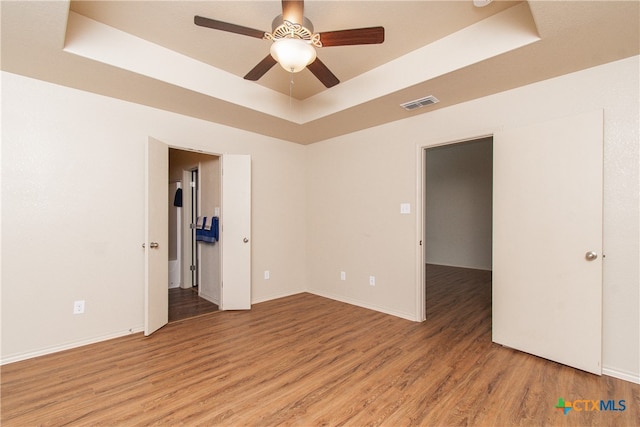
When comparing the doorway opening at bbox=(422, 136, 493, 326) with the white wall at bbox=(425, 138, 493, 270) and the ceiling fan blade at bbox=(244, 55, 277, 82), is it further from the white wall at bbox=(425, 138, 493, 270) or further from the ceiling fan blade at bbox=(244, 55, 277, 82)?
the ceiling fan blade at bbox=(244, 55, 277, 82)

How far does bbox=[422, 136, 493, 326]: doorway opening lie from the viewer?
635cm

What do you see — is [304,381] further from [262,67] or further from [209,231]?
[209,231]

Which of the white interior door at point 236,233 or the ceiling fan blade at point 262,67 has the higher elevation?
the ceiling fan blade at point 262,67

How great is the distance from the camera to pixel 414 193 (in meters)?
3.46

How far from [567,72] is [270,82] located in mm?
2841

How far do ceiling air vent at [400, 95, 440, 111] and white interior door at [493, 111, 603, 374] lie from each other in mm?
752

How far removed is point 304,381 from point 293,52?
236 cm

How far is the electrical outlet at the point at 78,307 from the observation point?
2.78 metres

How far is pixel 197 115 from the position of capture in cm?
352

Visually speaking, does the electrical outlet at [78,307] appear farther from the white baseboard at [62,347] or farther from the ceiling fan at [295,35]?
the ceiling fan at [295,35]

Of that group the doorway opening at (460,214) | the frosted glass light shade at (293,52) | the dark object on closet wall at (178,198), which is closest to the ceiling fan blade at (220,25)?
the frosted glass light shade at (293,52)

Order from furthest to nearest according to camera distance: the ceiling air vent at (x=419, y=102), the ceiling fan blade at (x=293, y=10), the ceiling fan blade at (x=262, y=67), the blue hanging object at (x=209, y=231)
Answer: the blue hanging object at (x=209, y=231), the ceiling air vent at (x=419, y=102), the ceiling fan blade at (x=262, y=67), the ceiling fan blade at (x=293, y=10)

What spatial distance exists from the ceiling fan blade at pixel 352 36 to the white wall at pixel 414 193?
5.58 feet

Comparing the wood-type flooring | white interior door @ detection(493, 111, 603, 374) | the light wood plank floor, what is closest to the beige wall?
white interior door @ detection(493, 111, 603, 374)
